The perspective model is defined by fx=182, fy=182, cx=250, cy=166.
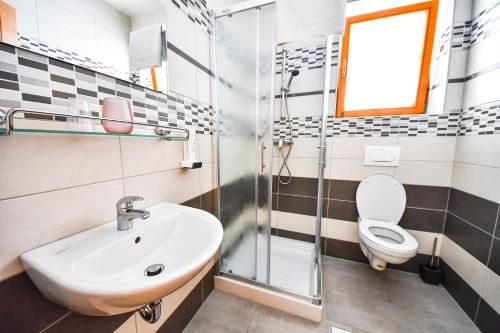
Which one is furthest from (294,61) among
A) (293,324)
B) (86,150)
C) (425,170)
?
(293,324)

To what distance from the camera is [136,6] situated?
79cm

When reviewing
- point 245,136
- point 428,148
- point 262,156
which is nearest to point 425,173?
point 428,148

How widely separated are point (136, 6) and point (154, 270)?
1.09m

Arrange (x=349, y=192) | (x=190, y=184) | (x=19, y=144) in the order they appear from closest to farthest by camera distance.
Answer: (x=19, y=144) < (x=190, y=184) < (x=349, y=192)

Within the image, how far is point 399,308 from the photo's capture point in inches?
49.7

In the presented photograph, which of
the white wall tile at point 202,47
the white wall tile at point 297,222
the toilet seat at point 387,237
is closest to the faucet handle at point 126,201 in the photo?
the white wall tile at point 202,47

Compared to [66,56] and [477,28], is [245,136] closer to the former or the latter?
[66,56]

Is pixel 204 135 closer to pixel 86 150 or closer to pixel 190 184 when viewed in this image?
pixel 190 184

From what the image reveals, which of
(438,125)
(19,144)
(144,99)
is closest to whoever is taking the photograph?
(19,144)

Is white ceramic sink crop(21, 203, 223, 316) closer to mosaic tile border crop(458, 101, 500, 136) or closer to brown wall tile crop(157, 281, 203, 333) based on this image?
brown wall tile crop(157, 281, 203, 333)

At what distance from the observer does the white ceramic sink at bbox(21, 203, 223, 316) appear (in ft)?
1.30

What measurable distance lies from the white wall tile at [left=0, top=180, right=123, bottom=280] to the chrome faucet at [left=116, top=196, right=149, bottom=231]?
8 cm

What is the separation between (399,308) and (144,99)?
2.04m

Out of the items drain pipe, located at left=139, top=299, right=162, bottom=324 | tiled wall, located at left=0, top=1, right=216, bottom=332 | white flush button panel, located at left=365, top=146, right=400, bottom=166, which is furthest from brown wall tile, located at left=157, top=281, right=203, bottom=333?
white flush button panel, located at left=365, top=146, right=400, bottom=166
